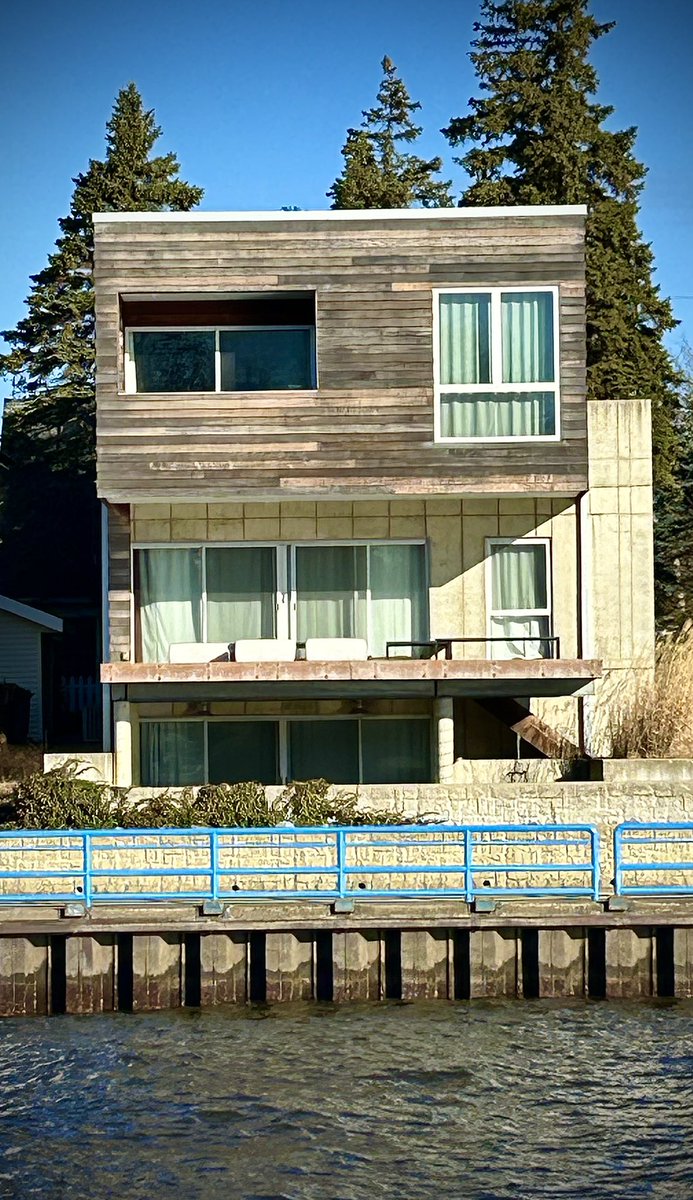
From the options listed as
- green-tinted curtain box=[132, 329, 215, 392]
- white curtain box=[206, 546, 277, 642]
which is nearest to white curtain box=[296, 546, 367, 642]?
white curtain box=[206, 546, 277, 642]

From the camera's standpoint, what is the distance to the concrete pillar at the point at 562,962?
2139 centimetres

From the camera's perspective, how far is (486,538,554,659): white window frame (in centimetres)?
2834

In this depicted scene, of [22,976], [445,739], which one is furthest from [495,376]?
[22,976]

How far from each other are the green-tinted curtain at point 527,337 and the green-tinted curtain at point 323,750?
20.5 feet

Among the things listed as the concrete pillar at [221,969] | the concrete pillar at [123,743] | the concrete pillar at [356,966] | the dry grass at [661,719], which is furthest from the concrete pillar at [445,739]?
the concrete pillar at [221,969]

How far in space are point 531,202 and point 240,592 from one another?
16.3 meters

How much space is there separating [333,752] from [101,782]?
415cm

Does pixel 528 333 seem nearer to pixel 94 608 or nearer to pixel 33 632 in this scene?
pixel 33 632

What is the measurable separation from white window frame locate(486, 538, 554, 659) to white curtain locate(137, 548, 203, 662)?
15.0ft

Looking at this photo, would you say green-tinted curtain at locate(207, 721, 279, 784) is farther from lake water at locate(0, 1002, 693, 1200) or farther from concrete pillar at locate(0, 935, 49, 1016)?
lake water at locate(0, 1002, 693, 1200)

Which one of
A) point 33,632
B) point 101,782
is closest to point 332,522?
point 101,782

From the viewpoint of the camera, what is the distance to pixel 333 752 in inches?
1133

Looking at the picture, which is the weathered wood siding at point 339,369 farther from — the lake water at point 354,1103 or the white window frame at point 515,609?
the lake water at point 354,1103

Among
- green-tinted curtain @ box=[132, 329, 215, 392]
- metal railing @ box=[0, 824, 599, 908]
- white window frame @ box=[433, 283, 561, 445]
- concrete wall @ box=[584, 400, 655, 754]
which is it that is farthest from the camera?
concrete wall @ box=[584, 400, 655, 754]
